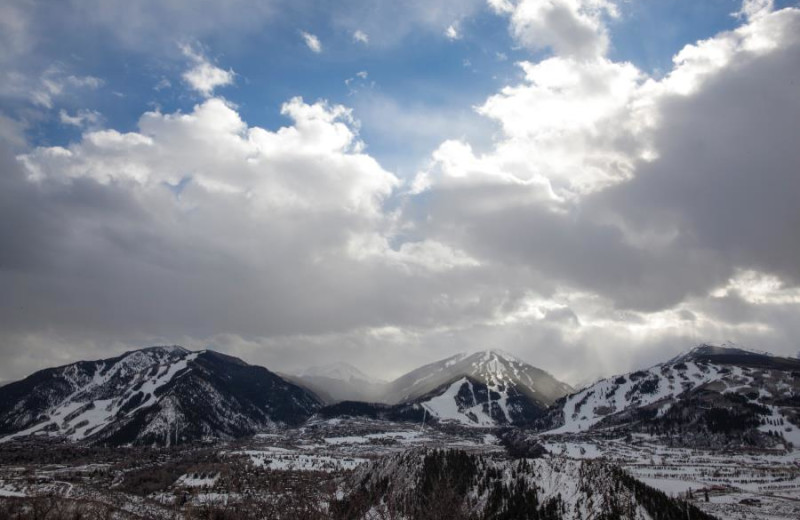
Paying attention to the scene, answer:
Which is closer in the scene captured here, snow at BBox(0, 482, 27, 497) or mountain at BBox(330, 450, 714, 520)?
mountain at BBox(330, 450, 714, 520)

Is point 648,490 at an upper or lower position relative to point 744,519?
upper

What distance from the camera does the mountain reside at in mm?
130700

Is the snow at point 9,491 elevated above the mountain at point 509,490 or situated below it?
below

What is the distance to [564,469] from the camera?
151250 mm

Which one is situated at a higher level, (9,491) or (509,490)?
(509,490)

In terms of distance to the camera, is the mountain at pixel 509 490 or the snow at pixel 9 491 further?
the snow at pixel 9 491

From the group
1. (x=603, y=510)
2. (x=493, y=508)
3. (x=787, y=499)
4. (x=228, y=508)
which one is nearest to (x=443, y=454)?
(x=493, y=508)

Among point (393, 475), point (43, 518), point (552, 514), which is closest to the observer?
point (43, 518)

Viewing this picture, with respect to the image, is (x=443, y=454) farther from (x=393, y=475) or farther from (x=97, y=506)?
(x=97, y=506)

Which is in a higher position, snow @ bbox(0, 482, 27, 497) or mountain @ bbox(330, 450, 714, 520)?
mountain @ bbox(330, 450, 714, 520)

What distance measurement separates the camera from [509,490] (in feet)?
488

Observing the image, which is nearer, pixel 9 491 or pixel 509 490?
pixel 509 490

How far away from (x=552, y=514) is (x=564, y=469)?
1836cm

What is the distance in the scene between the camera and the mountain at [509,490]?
13070 cm
